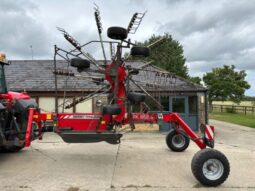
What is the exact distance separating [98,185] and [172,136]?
4081 millimetres

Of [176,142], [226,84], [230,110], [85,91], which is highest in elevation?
[226,84]

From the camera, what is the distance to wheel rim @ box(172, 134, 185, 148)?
386 inches

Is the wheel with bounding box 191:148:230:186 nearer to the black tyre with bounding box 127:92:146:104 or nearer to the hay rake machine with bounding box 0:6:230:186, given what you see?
the hay rake machine with bounding box 0:6:230:186

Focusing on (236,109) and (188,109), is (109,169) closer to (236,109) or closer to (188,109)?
(188,109)

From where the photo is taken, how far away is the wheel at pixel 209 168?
20.5 feet

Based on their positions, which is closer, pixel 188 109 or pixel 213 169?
pixel 213 169

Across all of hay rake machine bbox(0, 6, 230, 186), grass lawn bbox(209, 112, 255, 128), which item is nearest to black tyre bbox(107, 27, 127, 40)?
hay rake machine bbox(0, 6, 230, 186)

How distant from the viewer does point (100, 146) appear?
10.7m

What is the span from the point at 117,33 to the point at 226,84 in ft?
104

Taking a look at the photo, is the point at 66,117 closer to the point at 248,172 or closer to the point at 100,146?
the point at 100,146

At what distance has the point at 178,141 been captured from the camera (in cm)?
988

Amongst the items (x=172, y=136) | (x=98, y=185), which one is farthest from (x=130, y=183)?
(x=172, y=136)

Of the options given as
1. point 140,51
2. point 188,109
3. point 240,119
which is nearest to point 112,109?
point 140,51

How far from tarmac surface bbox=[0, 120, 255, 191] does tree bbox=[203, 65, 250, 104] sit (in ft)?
90.8
